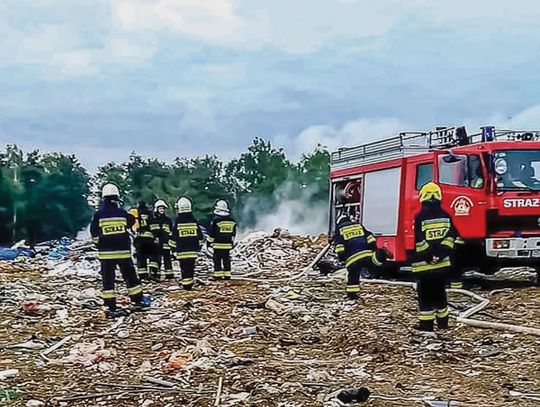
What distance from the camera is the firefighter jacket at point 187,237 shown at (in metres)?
14.3

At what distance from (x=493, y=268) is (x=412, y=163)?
2.42 meters

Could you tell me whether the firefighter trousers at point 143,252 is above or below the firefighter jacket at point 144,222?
below

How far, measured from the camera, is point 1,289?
14.5 meters

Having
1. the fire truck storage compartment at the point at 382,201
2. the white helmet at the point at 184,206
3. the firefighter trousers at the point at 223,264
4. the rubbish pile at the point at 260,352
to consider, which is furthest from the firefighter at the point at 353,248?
the firefighter trousers at the point at 223,264

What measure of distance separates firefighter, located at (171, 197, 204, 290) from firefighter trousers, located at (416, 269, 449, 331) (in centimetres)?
592

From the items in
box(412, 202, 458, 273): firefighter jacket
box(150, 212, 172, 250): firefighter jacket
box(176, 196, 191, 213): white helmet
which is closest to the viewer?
box(412, 202, 458, 273): firefighter jacket

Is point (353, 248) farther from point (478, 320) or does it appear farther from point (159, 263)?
point (159, 263)

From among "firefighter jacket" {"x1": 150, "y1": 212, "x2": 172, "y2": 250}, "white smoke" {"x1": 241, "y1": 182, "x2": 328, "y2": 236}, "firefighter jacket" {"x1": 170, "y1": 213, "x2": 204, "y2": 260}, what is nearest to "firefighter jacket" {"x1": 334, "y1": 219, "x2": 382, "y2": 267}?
"firefighter jacket" {"x1": 170, "y1": 213, "x2": 204, "y2": 260}

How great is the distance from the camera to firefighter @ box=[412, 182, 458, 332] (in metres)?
9.11

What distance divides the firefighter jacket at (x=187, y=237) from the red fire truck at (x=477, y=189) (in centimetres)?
369

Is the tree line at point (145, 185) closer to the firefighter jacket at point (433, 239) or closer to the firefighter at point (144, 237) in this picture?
the firefighter at point (144, 237)

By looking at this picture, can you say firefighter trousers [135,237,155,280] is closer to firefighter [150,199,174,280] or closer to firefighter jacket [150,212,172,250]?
firefighter [150,199,174,280]

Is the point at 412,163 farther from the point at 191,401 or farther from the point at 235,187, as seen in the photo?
the point at 235,187

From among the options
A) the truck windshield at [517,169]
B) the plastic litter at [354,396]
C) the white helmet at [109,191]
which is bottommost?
the plastic litter at [354,396]
